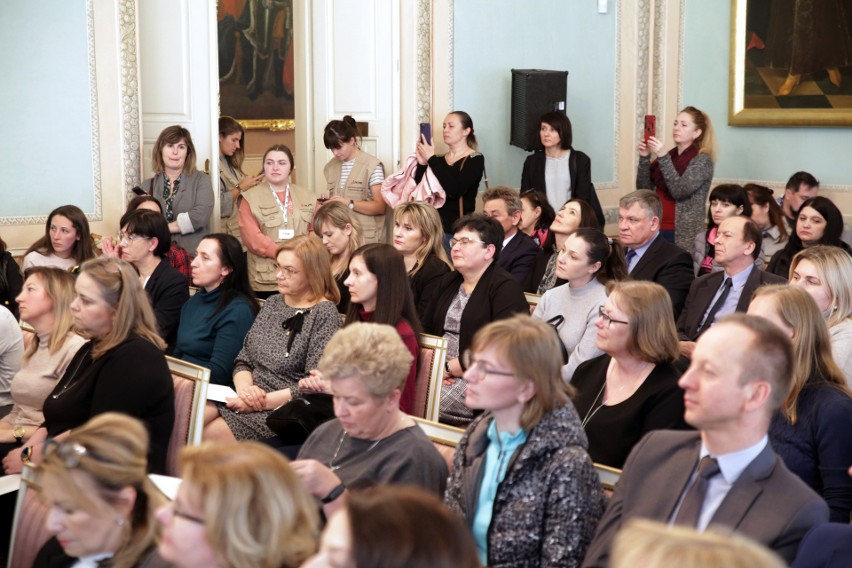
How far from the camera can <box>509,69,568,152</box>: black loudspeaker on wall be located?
8891mm

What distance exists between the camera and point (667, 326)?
3529 mm

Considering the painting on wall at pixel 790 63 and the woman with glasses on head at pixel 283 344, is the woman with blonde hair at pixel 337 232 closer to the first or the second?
the woman with glasses on head at pixel 283 344

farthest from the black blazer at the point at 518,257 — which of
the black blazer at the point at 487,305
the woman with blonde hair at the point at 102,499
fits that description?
the woman with blonde hair at the point at 102,499

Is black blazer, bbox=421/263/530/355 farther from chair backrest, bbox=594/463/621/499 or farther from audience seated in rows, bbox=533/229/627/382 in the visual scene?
chair backrest, bbox=594/463/621/499

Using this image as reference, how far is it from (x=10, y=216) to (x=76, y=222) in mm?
893

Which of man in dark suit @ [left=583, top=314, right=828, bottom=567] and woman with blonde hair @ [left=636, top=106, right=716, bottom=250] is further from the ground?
woman with blonde hair @ [left=636, top=106, right=716, bottom=250]

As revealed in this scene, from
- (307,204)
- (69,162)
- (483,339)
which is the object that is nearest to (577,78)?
(307,204)

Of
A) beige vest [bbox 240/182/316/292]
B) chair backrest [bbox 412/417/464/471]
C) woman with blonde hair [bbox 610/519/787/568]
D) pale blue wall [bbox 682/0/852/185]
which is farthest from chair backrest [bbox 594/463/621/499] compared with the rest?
pale blue wall [bbox 682/0/852/185]

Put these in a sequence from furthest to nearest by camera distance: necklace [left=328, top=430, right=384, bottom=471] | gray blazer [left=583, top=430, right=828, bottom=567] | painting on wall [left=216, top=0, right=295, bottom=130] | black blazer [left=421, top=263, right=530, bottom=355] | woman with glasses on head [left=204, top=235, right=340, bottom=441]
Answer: painting on wall [left=216, top=0, right=295, bottom=130], black blazer [left=421, top=263, right=530, bottom=355], woman with glasses on head [left=204, top=235, right=340, bottom=441], necklace [left=328, top=430, right=384, bottom=471], gray blazer [left=583, top=430, right=828, bottom=567]

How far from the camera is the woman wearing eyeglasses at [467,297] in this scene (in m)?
5.12

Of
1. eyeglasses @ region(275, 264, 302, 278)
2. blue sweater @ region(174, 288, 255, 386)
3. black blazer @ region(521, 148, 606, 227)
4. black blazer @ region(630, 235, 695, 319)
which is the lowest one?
blue sweater @ region(174, 288, 255, 386)

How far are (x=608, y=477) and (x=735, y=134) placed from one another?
25.6 feet

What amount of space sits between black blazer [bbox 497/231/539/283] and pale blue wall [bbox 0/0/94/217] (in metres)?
2.96

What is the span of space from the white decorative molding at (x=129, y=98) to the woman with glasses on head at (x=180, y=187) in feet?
0.44
